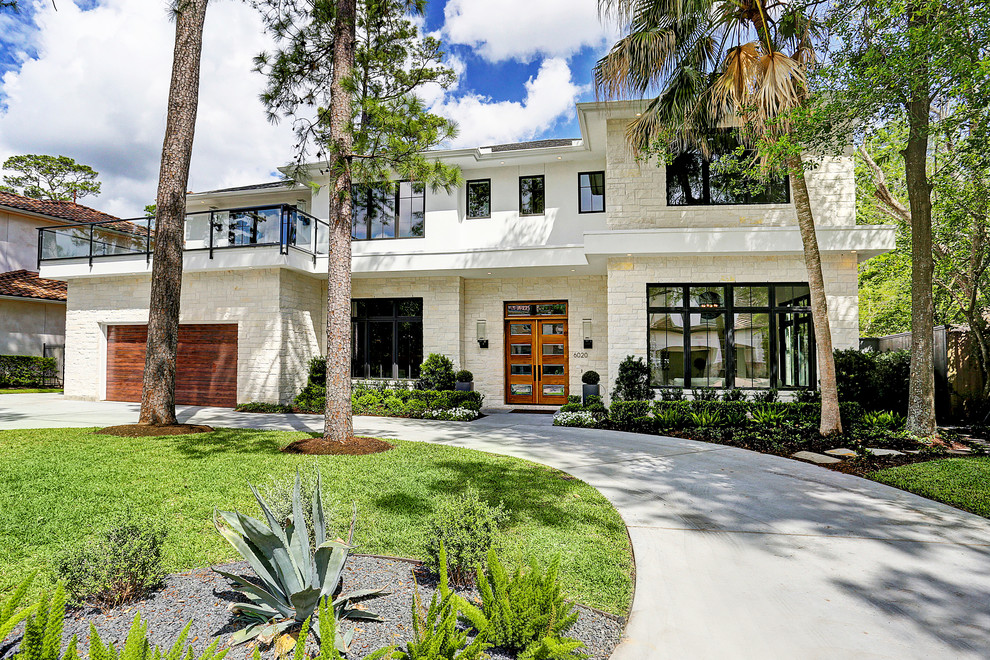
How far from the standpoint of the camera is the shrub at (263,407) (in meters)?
11.9

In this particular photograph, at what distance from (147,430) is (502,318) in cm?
858

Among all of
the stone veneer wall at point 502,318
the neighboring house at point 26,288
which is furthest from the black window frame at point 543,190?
the neighboring house at point 26,288

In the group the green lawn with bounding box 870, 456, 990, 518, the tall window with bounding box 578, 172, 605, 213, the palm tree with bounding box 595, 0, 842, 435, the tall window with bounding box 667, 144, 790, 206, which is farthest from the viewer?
the tall window with bounding box 578, 172, 605, 213

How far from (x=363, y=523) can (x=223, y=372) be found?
1075 centimetres

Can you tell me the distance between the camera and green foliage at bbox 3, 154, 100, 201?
30103mm

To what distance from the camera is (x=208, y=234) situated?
12.6 m

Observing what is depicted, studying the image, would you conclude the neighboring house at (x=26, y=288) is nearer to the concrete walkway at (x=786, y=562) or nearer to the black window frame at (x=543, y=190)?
the black window frame at (x=543, y=190)

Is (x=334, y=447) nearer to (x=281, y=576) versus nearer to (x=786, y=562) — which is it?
(x=281, y=576)

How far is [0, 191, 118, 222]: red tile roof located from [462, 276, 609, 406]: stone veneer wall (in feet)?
48.3

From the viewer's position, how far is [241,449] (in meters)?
7.01

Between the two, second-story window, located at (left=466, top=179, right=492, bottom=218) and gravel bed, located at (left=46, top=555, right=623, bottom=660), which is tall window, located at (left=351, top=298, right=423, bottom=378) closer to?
second-story window, located at (left=466, top=179, right=492, bottom=218)

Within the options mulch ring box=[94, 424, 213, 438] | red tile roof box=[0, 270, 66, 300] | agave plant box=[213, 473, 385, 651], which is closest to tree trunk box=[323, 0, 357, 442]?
mulch ring box=[94, 424, 213, 438]

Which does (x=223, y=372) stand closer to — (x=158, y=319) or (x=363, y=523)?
(x=158, y=319)

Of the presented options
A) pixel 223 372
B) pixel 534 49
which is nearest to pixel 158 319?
pixel 223 372
